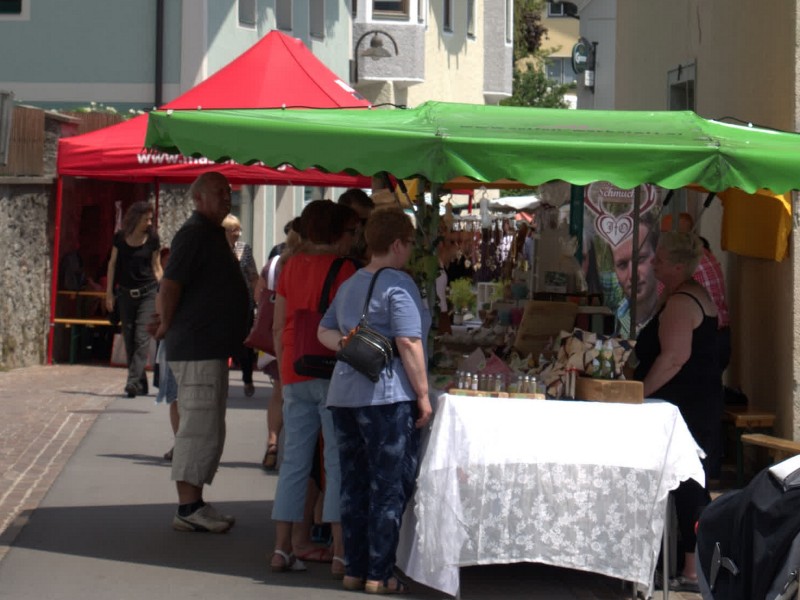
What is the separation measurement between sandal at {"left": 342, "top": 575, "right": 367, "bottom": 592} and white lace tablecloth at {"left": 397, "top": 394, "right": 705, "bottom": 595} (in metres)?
0.35

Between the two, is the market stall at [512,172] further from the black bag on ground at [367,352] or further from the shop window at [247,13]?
the shop window at [247,13]

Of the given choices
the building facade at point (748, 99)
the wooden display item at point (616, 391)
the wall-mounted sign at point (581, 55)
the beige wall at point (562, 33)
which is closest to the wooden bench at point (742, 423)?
the building facade at point (748, 99)

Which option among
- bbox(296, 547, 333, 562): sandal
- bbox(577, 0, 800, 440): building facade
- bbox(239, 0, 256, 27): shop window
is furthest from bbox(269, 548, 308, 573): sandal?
bbox(239, 0, 256, 27): shop window

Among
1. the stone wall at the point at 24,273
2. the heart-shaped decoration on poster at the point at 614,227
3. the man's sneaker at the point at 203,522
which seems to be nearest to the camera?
the man's sneaker at the point at 203,522

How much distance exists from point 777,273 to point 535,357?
3070 mm

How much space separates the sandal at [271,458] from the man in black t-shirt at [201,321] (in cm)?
237

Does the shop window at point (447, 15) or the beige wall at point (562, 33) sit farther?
the beige wall at point (562, 33)

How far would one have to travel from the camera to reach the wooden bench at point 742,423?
10724 millimetres

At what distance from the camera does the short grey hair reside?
7898 mm

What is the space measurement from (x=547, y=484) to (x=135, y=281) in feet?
28.1

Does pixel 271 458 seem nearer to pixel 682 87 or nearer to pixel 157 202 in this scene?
pixel 682 87

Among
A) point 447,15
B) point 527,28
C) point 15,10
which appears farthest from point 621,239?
point 527,28

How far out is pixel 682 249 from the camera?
7.91 m

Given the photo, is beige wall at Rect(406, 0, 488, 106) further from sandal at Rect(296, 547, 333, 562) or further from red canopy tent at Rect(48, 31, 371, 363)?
sandal at Rect(296, 547, 333, 562)
